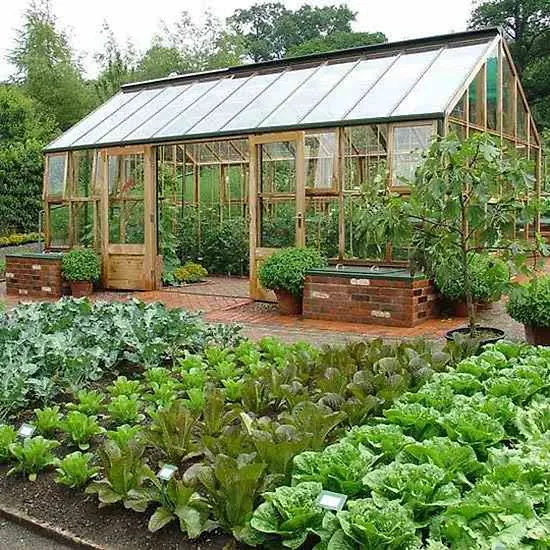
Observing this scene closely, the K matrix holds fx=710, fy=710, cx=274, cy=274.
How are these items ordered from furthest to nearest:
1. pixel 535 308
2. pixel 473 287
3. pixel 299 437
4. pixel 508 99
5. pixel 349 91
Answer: pixel 508 99, pixel 349 91, pixel 473 287, pixel 535 308, pixel 299 437

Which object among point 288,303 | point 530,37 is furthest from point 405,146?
point 530,37

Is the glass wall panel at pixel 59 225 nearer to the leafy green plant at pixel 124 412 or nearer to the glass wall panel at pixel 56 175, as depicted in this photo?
the glass wall panel at pixel 56 175

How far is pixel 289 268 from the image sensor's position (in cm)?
780

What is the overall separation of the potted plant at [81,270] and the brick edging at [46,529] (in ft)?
23.4

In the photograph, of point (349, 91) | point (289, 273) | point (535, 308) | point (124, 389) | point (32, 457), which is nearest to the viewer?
point (32, 457)

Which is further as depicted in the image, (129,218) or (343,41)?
(343,41)

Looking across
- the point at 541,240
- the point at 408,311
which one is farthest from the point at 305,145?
the point at 541,240

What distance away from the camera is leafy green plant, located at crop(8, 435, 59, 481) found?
321cm

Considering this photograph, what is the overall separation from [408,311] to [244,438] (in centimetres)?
431

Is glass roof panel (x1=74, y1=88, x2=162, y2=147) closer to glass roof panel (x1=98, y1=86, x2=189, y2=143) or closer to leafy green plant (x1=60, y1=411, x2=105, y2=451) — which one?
glass roof panel (x1=98, y1=86, x2=189, y2=143)

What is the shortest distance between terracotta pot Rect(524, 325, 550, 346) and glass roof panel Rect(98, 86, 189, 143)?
6.84 m

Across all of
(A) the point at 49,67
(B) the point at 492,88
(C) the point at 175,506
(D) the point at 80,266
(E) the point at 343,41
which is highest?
(E) the point at 343,41

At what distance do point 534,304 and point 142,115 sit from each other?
24.4ft

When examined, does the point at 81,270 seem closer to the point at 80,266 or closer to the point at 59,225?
the point at 80,266
